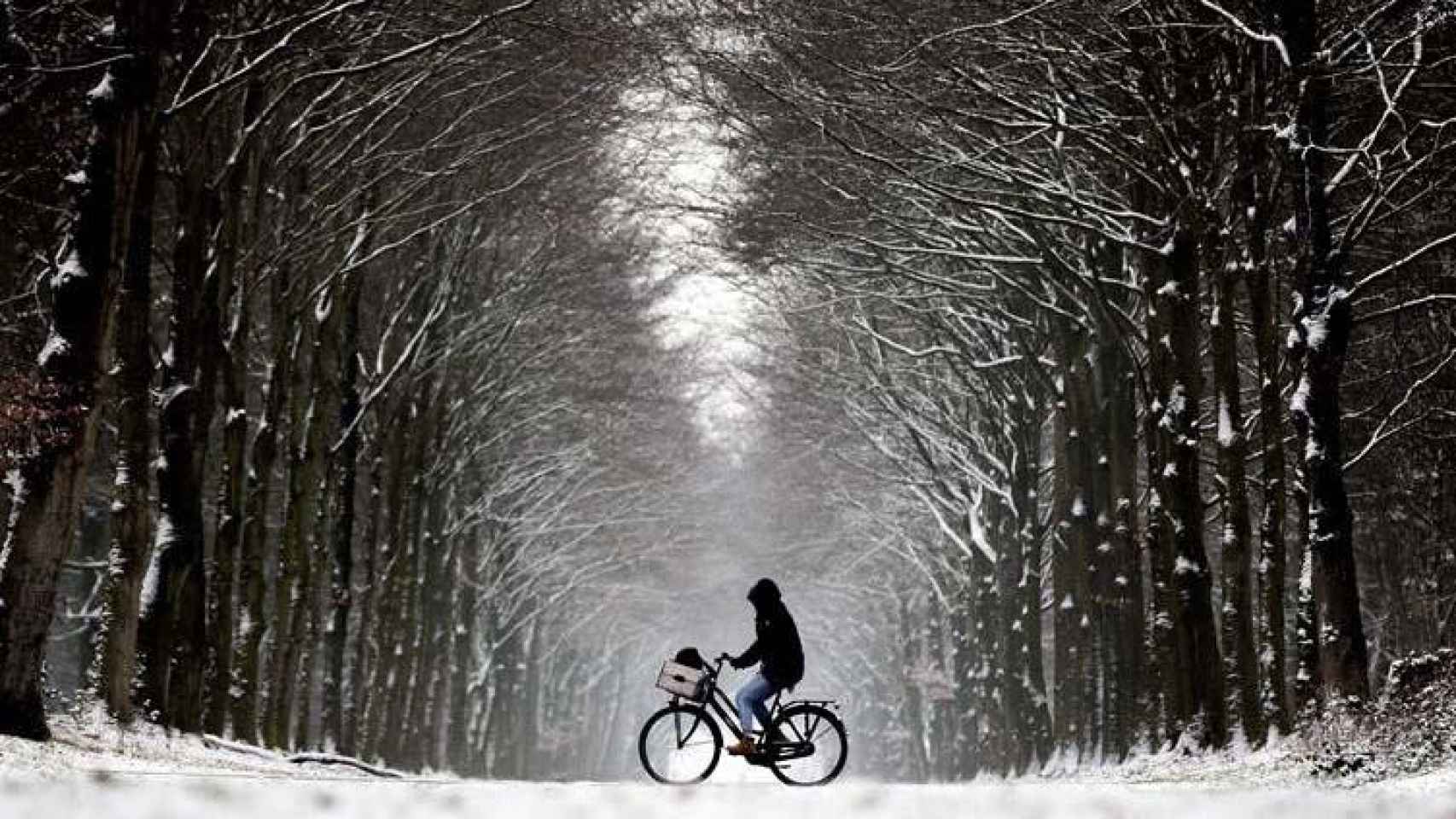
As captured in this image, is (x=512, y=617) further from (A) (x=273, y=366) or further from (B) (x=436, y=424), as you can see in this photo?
(A) (x=273, y=366)

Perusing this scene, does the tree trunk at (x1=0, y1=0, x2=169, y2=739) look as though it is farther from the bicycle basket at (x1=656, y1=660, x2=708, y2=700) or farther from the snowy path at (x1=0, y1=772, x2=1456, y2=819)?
the bicycle basket at (x1=656, y1=660, x2=708, y2=700)

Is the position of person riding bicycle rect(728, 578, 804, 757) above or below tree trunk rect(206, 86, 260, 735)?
below

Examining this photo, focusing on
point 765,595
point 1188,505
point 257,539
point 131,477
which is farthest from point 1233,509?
point 257,539

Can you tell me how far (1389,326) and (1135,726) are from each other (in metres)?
10.1

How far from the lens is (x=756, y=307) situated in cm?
3625

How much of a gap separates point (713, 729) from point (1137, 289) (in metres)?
9.56

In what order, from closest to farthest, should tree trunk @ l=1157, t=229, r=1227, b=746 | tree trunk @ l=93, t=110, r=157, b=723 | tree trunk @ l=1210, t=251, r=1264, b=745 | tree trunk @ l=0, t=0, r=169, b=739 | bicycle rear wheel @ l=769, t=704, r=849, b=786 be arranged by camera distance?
tree trunk @ l=0, t=0, r=169, b=739, bicycle rear wheel @ l=769, t=704, r=849, b=786, tree trunk @ l=93, t=110, r=157, b=723, tree trunk @ l=1210, t=251, r=1264, b=745, tree trunk @ l=1157, t=229, r=1227, b=746

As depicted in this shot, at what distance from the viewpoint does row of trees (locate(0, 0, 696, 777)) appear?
1450cm

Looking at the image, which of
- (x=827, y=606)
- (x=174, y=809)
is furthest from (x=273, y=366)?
(x=827, y=606)

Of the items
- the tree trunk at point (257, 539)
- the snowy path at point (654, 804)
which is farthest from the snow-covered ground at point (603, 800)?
the tree trunk at point (257, 539)

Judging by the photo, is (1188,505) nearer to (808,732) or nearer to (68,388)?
(808,732)

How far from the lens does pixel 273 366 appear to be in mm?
23609

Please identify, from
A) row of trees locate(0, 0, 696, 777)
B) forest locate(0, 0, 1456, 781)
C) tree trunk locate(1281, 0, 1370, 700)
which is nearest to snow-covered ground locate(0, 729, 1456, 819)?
tree trunk locate(1281, 0, 1370, 700)

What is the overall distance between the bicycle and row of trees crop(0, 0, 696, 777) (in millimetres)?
4703
